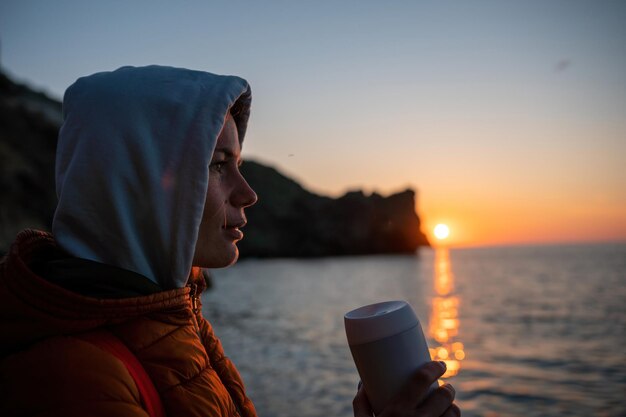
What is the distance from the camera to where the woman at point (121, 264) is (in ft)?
3.54

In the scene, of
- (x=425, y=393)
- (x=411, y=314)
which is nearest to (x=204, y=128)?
(x=411, y=314)

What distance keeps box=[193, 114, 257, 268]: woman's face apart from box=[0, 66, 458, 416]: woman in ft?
0.60

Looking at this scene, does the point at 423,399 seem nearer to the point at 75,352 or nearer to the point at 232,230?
the point at 232,230

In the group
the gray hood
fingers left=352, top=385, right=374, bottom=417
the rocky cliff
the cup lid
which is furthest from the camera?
the rocky cliff

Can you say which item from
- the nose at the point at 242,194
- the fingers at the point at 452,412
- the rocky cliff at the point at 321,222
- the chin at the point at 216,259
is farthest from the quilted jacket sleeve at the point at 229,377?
the rocky cliff at the point at 321,222

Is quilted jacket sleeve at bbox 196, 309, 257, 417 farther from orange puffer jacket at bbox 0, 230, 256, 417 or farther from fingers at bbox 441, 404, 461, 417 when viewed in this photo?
fingers at bbox 441, 404, 461, 417

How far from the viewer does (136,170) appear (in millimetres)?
1347

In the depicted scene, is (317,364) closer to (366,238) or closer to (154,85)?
(154,85)

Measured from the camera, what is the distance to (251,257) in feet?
→ 441

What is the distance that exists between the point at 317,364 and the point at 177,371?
12.8 m

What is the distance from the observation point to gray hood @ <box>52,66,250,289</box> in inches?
52.2

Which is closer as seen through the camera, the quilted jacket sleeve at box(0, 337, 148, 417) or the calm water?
the quilted jacket sleeve at box(0, 337, 148, 417)

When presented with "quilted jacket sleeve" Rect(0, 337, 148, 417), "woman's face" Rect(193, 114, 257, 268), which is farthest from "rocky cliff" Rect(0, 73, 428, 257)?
"quilted jacket sleeve" Rect(0, 337, 148, 417)

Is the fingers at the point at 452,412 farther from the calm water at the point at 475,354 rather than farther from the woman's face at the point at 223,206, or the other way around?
the calm water at the point at 475,354
